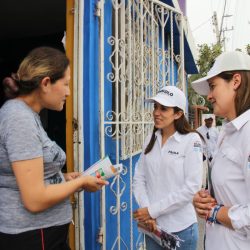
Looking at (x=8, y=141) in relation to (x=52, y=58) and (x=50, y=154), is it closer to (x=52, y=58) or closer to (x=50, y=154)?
(x=50, y=154)

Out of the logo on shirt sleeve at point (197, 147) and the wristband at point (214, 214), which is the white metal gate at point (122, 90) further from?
the wristband at point (214, 214)

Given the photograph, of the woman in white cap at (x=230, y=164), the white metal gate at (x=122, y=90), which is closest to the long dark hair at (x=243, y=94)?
the woman in white cap at (x=230, y=164)

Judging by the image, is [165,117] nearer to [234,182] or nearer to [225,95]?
[225,95]

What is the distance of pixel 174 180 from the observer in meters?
2.30

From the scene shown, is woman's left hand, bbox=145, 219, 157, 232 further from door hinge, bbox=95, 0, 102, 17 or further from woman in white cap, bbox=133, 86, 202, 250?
door hinge, bbox=95, 0, 102, 17

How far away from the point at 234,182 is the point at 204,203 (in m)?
0.21

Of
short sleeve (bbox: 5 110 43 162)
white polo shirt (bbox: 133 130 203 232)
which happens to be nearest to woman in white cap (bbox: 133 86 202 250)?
white polo shirt (bbox: 133 130 203 232)

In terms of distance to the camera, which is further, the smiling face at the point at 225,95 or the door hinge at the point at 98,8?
the door hinge at the point at 98,8

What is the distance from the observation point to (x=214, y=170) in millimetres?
1607

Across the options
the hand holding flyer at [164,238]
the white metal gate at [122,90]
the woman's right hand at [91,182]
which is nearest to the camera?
the woman's right hand at [91,182]

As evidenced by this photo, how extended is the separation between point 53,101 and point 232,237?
109 cm

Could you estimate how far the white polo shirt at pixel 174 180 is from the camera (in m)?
2.24

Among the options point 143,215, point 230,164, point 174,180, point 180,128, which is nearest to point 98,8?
point 180,128

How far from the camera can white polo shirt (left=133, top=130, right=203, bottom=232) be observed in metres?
2.24
